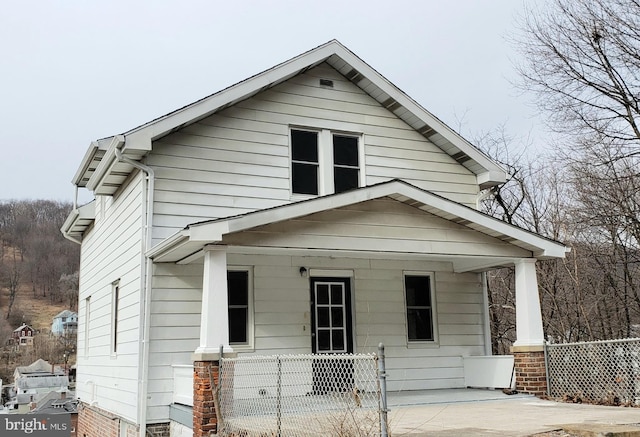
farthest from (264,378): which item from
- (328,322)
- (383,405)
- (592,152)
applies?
(592,152)

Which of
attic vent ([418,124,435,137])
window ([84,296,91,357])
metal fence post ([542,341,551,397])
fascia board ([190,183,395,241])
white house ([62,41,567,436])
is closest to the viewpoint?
fascia board ([190,183,395,241])

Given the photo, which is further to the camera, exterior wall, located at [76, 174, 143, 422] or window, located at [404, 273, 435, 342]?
window, located at [404, 273, 435, 342]

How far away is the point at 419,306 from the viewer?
41.5 feet

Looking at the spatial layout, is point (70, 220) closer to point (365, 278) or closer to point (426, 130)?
point (365, 278)

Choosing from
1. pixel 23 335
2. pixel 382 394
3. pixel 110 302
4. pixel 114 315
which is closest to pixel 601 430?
pixel 382 394

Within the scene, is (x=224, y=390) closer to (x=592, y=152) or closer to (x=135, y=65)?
(x=592, y=152)

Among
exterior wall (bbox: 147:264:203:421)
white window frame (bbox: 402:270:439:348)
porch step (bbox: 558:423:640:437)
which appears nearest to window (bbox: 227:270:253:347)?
exterior wall (bbox: 147:264:203:421)

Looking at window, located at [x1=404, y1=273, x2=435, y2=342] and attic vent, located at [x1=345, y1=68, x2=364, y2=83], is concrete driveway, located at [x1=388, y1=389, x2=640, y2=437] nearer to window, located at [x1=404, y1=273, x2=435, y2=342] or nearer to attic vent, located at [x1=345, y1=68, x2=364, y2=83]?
window, located at [x1=404, y1=273, x2=435, y2=342]

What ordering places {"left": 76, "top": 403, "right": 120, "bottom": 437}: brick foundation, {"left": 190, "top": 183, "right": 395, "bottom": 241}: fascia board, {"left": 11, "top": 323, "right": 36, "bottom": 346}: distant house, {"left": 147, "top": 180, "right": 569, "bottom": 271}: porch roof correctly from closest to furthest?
1. {"left": 190, "top": 183, "right": 395, "bottom": 241}: fascia board
2. {"left": 147, "top": 180, "right": 569, "bottom": 271}: porch roof
3. {"left": 76, "top": 403, "right": 120, "bottom": 437}: brick foundation
4. {"left": 11, "top": 323, "right": 36, "bottom": 346}: distant house

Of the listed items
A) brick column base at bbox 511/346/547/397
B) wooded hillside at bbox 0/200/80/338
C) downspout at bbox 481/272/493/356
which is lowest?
brick column base at bbox 511/346/547/397

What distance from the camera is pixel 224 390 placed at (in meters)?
8.52

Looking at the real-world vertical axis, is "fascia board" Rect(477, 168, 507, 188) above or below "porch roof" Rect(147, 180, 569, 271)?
above

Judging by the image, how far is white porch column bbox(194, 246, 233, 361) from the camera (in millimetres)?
8809

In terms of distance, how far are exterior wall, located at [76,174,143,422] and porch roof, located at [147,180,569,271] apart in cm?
114
